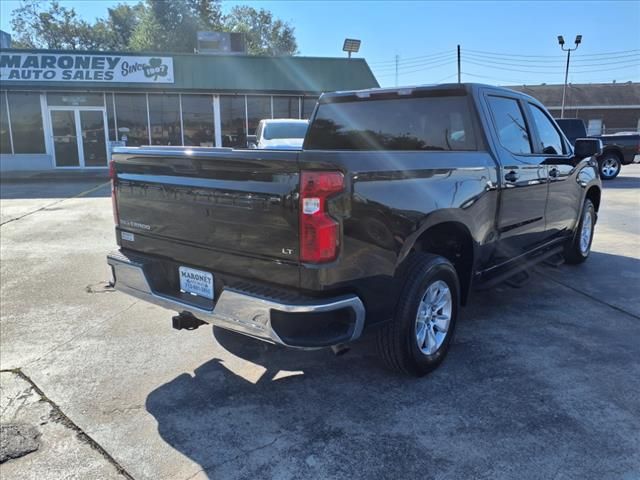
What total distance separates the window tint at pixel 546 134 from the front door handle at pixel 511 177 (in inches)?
37.2

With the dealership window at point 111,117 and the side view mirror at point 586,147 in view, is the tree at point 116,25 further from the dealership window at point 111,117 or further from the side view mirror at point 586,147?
the side view mirror at point 586,147

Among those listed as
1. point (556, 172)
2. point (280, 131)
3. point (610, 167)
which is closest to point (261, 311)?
point (556, 172)

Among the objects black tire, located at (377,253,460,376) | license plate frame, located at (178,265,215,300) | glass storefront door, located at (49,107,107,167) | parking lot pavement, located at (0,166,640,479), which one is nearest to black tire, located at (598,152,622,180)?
parking lot pavement, located at (0,166,640,479)

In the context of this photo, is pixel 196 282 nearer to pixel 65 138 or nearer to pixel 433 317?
pixel 433 317

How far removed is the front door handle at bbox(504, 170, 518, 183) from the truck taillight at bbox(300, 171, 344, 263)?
6.82 ft

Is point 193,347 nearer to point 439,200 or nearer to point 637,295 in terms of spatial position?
point 439,200

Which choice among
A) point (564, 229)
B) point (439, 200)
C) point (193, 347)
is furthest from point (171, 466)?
point (564, 229)

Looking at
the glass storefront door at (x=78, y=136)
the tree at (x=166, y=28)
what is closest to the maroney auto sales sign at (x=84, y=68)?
the glass storefront door at (x=78, y=136)

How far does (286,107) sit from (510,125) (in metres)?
19.0

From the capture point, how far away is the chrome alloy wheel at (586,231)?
21.2 ft

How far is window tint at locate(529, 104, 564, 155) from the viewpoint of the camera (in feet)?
17.0

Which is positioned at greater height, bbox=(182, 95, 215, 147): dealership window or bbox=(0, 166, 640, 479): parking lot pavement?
bbox=(182, 95, 215, 147): dealership window

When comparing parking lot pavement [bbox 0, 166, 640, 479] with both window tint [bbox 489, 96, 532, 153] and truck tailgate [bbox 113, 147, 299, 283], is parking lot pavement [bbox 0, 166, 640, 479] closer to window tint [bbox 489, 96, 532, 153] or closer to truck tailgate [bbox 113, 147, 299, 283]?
truck tailgate [bbox 113, 147, 299, 283]

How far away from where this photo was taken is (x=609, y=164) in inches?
696
